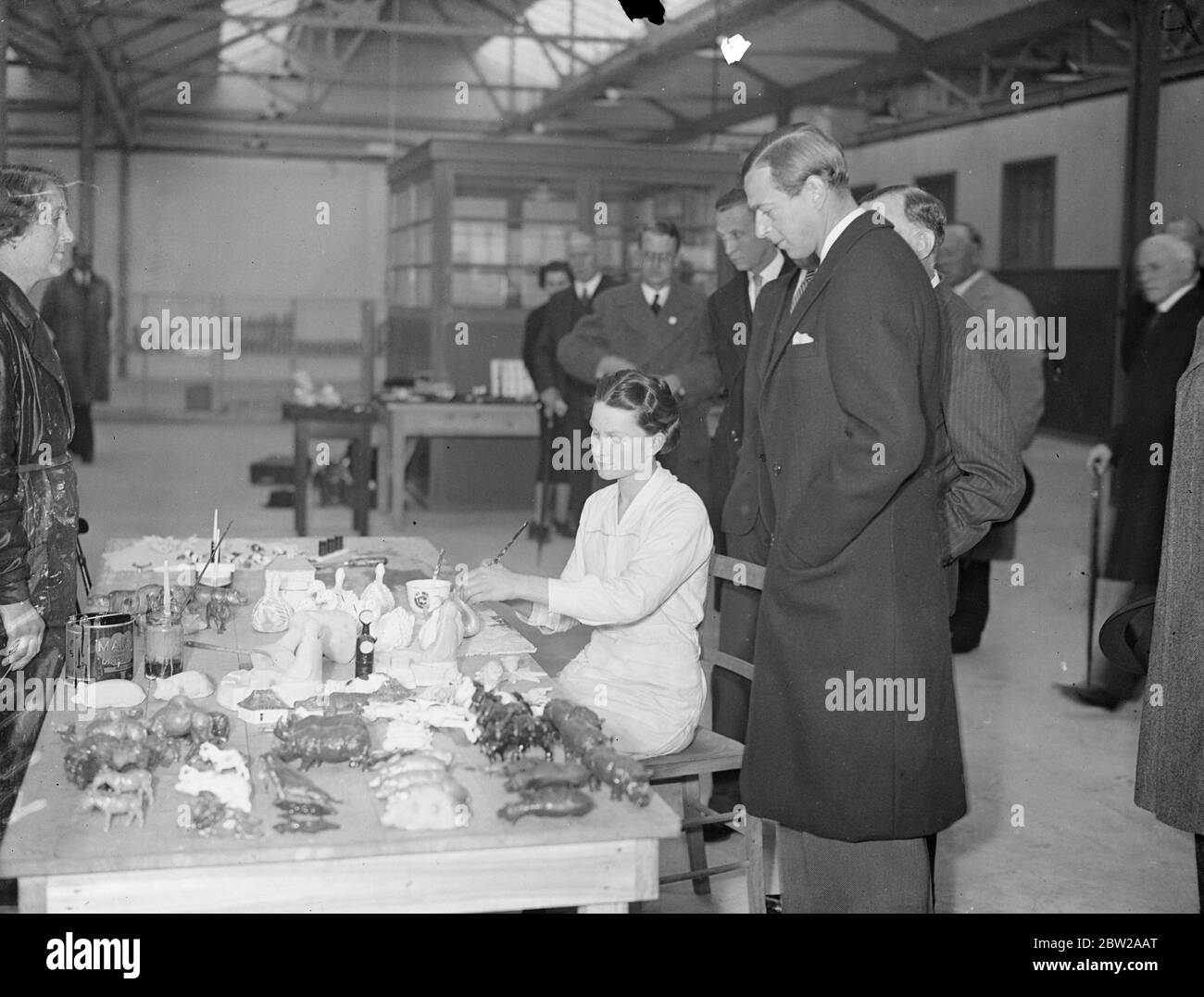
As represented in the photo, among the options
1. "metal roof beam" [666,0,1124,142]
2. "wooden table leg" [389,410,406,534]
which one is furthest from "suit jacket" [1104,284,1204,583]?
"metal roof beam" [666,0,1124,142]

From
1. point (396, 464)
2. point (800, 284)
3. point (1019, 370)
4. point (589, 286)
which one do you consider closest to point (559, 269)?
point (589, 286)

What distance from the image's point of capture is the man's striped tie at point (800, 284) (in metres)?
2.61

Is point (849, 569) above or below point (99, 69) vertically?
below

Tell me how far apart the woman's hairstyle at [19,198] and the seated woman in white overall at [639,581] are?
130cm

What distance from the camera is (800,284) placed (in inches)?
105

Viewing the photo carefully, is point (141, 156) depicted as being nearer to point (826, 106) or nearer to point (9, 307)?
point (826, 106)

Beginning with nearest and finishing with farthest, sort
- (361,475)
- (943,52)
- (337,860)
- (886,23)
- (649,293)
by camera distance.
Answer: (337,860), (649,293), (361,475), (886,23), (943,52)

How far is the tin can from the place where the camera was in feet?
8.32

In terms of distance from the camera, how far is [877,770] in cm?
254

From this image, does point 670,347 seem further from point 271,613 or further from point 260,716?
point 260,716

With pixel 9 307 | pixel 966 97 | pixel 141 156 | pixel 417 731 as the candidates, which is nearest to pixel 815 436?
pixel 417 731

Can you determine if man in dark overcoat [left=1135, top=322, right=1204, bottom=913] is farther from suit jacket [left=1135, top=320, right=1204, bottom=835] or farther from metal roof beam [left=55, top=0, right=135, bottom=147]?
metal roof beam [left=55, top=0, right=135, bottom=147]

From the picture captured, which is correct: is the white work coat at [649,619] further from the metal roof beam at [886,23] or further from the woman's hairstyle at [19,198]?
the metal roof beam at [886,23]

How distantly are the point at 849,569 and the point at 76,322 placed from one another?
1143 centimetres
